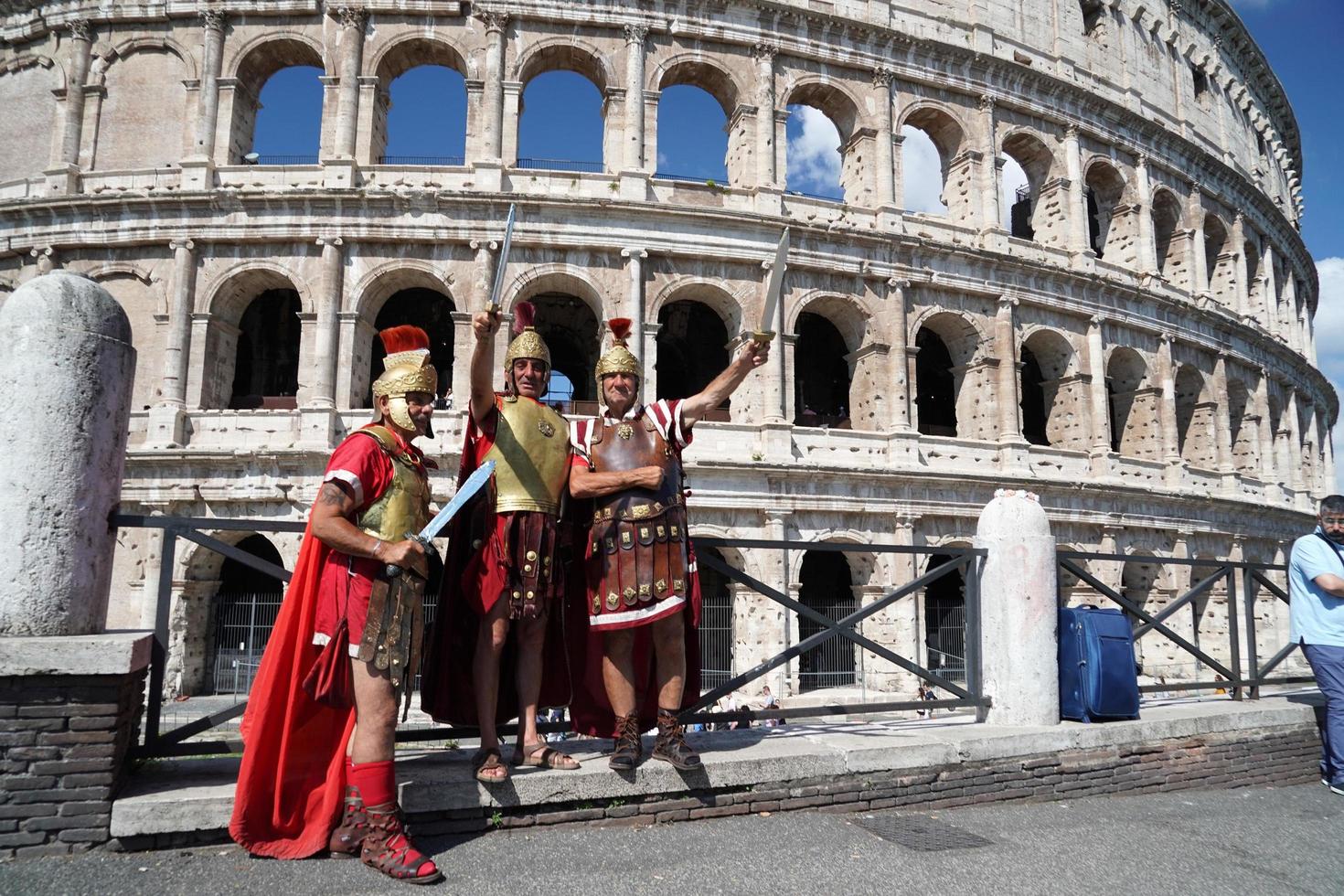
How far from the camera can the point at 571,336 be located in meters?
20.0

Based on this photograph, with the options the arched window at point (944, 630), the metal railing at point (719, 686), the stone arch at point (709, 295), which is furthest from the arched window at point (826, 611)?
the metal railing at point (719, 686)

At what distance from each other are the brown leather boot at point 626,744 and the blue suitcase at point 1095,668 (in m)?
2.96

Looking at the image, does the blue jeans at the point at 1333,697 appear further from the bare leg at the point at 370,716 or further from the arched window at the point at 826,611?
the arched window at the point at 826,611

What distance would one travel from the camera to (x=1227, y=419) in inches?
874

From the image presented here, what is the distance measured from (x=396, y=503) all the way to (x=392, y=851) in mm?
1288

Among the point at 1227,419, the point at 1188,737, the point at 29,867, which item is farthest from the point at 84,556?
the point at 1227,419

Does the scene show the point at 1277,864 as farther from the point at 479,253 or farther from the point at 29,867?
the point at 479,253

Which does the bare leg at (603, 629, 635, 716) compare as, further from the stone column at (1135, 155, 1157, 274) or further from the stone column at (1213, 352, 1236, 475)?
the stone column at (1213, 352, 1236, 475)

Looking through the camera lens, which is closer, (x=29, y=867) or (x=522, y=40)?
(x=29, y=867)

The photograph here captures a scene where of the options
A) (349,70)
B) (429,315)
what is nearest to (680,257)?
(429,315)

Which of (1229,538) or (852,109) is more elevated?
(852,109)

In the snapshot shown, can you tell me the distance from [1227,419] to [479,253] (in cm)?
2081

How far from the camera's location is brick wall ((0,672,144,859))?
296 centimetres

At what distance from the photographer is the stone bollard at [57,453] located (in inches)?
122
